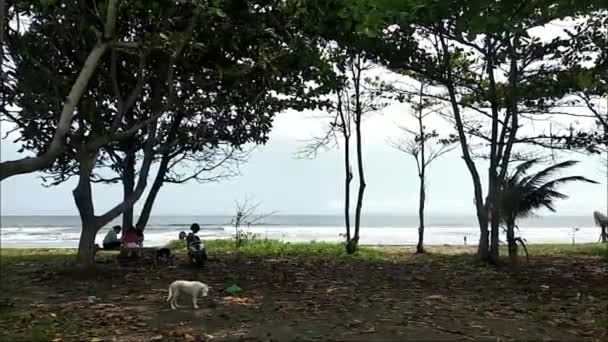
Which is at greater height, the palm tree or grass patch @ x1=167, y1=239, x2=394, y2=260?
the palm tree

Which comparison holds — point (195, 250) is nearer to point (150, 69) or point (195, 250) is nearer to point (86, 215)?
point (86, 215)

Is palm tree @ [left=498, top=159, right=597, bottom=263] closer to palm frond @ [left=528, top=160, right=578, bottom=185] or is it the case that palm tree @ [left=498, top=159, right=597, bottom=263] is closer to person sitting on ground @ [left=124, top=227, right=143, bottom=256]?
palm frond @ [left=528, top=160, right=578, bottom=185]

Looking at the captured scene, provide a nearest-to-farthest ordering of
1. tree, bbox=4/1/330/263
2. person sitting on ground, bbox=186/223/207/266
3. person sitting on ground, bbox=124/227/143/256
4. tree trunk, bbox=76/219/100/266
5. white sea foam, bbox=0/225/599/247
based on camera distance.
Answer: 1. tree, bbox=4/1/330/263
2. tree trunk, bbox=76/219/100/266
3. person sitting on ground, bbox=186/223/207/266
4. person sitting on ground, bbox=124/227/143/256
5. white sea foam, bbox=0/225/599/247

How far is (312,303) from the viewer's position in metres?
8.23

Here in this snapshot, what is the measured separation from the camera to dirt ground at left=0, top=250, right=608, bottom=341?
6.35 meters

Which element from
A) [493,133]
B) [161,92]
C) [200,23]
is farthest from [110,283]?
[493,133]

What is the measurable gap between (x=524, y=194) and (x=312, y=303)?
7341 millimetres

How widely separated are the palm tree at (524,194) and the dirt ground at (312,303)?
1152 mm

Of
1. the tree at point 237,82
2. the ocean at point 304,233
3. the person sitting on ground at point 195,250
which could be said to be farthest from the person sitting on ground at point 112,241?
the ocean at point 304,233

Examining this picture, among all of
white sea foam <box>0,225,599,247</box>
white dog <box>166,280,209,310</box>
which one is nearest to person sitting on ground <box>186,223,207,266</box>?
white dog <box>166,280,209,310</box>

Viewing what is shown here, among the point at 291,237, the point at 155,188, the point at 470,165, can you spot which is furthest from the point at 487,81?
the point at 291,237

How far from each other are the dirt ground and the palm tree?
1.15 metres

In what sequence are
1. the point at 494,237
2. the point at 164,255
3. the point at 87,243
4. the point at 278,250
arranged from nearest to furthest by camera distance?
the point at 87,243 < the point at 164,255 < the point at 494,237 < the point at 278,250

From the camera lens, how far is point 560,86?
495 inches
